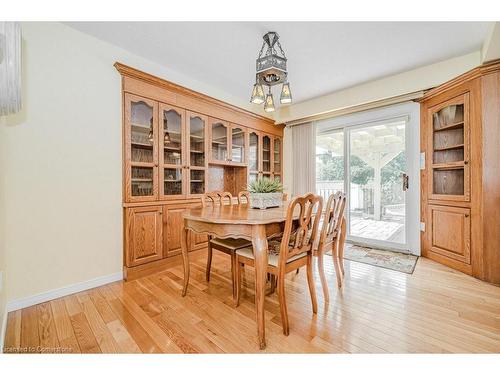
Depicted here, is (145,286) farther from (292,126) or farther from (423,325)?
(292,126)

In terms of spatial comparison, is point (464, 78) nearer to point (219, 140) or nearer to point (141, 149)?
point (219, 140)

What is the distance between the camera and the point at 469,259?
239cm

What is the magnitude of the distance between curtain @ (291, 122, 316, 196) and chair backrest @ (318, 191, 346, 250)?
80.1 inches

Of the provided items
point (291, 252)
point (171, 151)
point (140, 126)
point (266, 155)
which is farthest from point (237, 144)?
point (291, 252)

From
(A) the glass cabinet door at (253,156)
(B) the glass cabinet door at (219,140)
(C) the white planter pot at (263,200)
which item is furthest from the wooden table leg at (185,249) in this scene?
(A) the glass cabinet door at (253,156)

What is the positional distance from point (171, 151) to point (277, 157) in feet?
7.58

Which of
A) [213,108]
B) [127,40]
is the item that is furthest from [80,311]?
[213,108]

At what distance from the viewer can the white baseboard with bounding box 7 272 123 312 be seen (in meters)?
1.75

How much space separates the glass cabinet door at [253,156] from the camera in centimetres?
388

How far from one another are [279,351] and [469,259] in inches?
97.3

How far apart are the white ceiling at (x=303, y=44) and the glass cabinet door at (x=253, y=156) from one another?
43.8 inches

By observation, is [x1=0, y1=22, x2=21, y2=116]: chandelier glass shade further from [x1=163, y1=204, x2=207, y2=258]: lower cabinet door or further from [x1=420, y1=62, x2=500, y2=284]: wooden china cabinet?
[x1=420, y1=62, x2=500, y2=284]: wooden china cabinet

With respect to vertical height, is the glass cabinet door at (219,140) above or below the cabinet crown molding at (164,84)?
below

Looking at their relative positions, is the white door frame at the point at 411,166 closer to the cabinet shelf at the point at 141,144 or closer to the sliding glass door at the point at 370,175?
the sliding glass door at the point at 370,175
